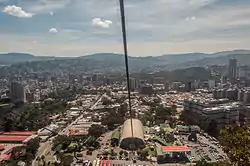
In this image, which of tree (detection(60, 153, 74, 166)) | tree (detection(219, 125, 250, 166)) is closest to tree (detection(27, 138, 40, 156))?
tree (detection(60, 153, 74, 166))

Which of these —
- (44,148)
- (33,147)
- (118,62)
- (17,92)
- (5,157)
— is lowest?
(44,148)

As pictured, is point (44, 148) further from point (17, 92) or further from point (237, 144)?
point (17, 92)

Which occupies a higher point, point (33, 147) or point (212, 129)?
point (33, 147)

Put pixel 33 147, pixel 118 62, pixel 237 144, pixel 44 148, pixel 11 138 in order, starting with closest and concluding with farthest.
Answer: pixel 237 144 < pixel 33 147 < pixel 44 148 < pixel 11 138 < pixel 118 62

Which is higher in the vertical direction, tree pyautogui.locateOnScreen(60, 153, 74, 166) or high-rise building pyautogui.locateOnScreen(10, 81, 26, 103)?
high-rise building pyautogui.locateOnScreen(10, 81, 26, 103)

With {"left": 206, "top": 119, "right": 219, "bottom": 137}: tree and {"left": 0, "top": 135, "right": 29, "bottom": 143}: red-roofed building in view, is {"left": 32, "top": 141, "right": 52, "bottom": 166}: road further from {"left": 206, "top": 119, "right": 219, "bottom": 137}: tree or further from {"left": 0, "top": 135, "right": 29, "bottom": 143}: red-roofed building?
{"left": 206, "top": 119, "right": 219, "bottom": 137}: tree

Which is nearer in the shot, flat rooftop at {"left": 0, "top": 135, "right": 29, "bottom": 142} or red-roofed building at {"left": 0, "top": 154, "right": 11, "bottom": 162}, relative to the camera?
red-roofed building at {"left": 0, "top": 154, "right": 11, "bottom": 162}

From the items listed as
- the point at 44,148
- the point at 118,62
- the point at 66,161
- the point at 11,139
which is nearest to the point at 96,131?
the point at 44,148

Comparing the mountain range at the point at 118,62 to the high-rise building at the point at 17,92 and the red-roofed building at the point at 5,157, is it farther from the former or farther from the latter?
the red-roofed building at the point at 5,157

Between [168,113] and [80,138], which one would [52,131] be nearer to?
[80,138]
